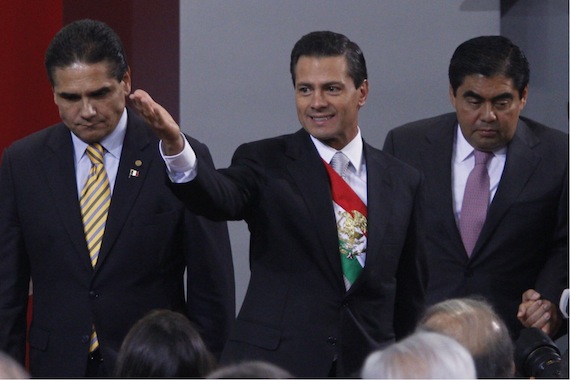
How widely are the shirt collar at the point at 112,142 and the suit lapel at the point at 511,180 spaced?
1038 millimetres

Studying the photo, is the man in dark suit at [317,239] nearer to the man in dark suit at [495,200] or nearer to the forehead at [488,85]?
the man in dark suit at [495,200]

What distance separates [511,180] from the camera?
3.62m

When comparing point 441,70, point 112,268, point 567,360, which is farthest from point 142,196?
point 441,70

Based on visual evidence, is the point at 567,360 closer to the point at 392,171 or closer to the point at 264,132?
the point at 392,171

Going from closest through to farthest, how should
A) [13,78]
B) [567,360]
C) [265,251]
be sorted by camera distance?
[567,360]
[265,251]
[13,78]

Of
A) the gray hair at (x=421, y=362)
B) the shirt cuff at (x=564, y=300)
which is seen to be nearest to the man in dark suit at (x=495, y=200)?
the shirt cuff at (x=564, y=300)

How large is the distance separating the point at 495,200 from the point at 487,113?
246mm

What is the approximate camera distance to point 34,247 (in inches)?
129

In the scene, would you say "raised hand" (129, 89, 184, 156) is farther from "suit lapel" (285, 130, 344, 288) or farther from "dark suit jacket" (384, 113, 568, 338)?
"dark suit jacket" (384, 113, 568, 338)

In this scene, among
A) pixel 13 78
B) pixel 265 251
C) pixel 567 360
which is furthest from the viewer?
pixel 13 78

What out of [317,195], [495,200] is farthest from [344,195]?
[495,200]

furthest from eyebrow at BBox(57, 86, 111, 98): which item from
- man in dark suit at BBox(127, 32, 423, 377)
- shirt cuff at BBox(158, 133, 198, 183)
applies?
shirt cuff at BBox(158, 133, 198, 183)

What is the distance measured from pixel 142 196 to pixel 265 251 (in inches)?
14.6

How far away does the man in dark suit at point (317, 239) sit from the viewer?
3121 mm
